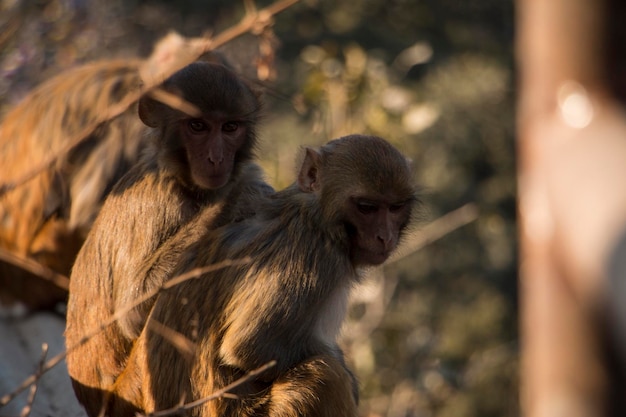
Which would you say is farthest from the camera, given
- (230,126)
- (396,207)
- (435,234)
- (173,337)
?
(435,234)

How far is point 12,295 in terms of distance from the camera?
651 cm

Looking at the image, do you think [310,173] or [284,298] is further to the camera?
[310,173]

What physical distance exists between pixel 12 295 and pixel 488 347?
9.59 metres

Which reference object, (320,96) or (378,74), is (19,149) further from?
(378,74)

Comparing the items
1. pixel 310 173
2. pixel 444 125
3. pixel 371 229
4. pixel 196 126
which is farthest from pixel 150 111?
pixel 444 125

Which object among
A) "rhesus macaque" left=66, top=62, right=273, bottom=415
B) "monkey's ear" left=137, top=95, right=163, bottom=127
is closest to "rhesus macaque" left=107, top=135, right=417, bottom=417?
"rhesus macaque" left=66, top=62, right=273, bottom=415

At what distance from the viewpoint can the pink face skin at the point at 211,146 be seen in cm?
445

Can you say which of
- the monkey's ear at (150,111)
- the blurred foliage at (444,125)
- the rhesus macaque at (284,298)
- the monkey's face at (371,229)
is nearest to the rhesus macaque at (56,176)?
the monkey's ear at (150,111)

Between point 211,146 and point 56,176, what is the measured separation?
2412mm

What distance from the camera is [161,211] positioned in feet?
14.9

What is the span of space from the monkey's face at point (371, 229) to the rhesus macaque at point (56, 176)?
2.68 metres

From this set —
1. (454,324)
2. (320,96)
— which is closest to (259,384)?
(320,96)

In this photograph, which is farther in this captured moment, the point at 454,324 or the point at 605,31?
the point at 454,324

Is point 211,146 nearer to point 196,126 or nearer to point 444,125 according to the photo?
point 196,126
